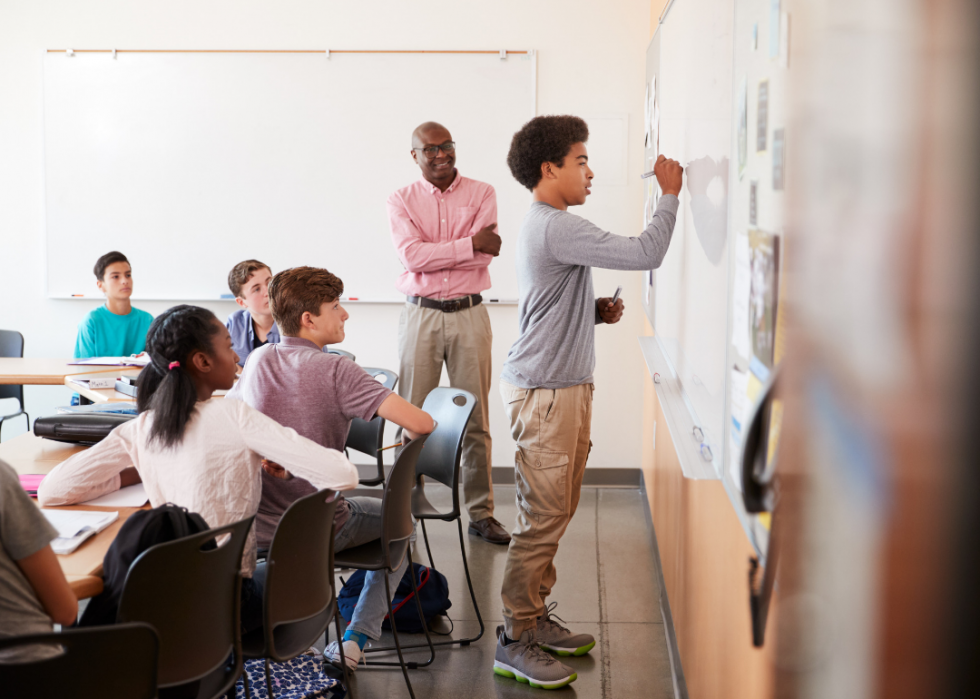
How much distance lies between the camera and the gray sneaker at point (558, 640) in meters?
2.64

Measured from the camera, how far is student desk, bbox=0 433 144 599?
4.90 ft

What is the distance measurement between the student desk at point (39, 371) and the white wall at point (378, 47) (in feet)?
3.07

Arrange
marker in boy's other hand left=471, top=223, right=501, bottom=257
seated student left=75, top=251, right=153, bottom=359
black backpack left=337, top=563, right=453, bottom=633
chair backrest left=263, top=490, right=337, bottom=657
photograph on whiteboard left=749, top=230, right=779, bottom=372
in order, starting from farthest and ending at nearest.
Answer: seated student left=75, top=251, right=153, bottom=359
marker in boy's other hand left=471, top=223, right=501, bottom=257
black backpack left=337, top=563, right=453, bottom=633
chair backrest left=263, top=490, right=337, bottom=657
photograph on whiteboard left=749, top=230, right=779, bottom=372

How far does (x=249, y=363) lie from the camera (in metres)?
2.25

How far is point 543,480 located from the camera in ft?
7.72

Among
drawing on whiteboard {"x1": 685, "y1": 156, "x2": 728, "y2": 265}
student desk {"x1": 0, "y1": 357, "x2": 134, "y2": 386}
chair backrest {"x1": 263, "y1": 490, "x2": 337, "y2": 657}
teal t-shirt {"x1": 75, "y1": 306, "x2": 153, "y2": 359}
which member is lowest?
chair backrest {"x1": 263, "y1": 490, "x2": 337, "y2": 657}

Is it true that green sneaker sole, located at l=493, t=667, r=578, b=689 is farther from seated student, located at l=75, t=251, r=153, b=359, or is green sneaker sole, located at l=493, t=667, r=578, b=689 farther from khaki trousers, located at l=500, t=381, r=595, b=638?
seated student, located at l=75, t=251, r=153, b=359

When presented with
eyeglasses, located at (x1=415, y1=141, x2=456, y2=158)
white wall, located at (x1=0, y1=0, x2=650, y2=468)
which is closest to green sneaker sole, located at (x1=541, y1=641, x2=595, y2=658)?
white wall, located at (x1=0, y1=0, x2=650, y2=468)

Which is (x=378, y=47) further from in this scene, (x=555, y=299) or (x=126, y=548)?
(x=126, y=548)

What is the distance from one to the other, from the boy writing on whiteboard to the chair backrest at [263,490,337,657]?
2.20 feet

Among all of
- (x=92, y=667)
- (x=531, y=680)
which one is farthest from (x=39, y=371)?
(x=92, y=667)

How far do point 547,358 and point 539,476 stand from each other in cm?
35

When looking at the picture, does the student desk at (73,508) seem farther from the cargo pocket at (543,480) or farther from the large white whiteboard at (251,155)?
the large white whiteboard at (251,155)

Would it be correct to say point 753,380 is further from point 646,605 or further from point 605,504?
point 605,504
